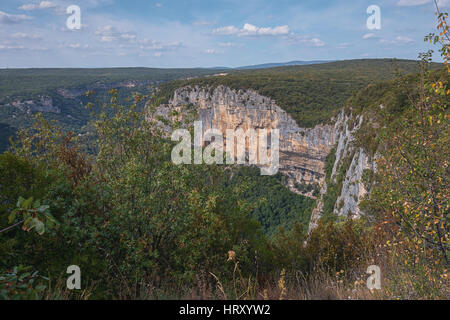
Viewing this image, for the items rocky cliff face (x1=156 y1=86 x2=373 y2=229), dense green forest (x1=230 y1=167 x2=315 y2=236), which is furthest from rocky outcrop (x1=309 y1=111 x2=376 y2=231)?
dense green forest (x1=230 y1=167 x2=315 y2=236)

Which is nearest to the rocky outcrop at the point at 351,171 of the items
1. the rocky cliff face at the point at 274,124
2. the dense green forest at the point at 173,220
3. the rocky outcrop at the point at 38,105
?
the dense green forest at the point at 173,220

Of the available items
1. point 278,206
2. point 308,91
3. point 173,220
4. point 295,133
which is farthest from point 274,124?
point 173,220

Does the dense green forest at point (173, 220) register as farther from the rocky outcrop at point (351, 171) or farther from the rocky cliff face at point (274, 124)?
the rocky cliff face at point (274, 124)

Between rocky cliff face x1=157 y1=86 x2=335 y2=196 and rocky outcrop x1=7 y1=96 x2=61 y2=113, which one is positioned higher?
rocky outcrop x1=7 y1=96 x2=61 y2=113

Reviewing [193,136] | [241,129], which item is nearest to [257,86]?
[241,129]

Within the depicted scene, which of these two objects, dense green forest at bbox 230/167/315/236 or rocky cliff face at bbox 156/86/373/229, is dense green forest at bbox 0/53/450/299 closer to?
rocky cliff face at bbox 156/86/373/229

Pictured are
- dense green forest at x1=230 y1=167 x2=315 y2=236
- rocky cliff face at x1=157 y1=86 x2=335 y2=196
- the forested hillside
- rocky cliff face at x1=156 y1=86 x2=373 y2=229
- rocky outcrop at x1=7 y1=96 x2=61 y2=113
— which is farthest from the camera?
rocky outcrop at x1=7 y1=96 x2=61 y2=113
